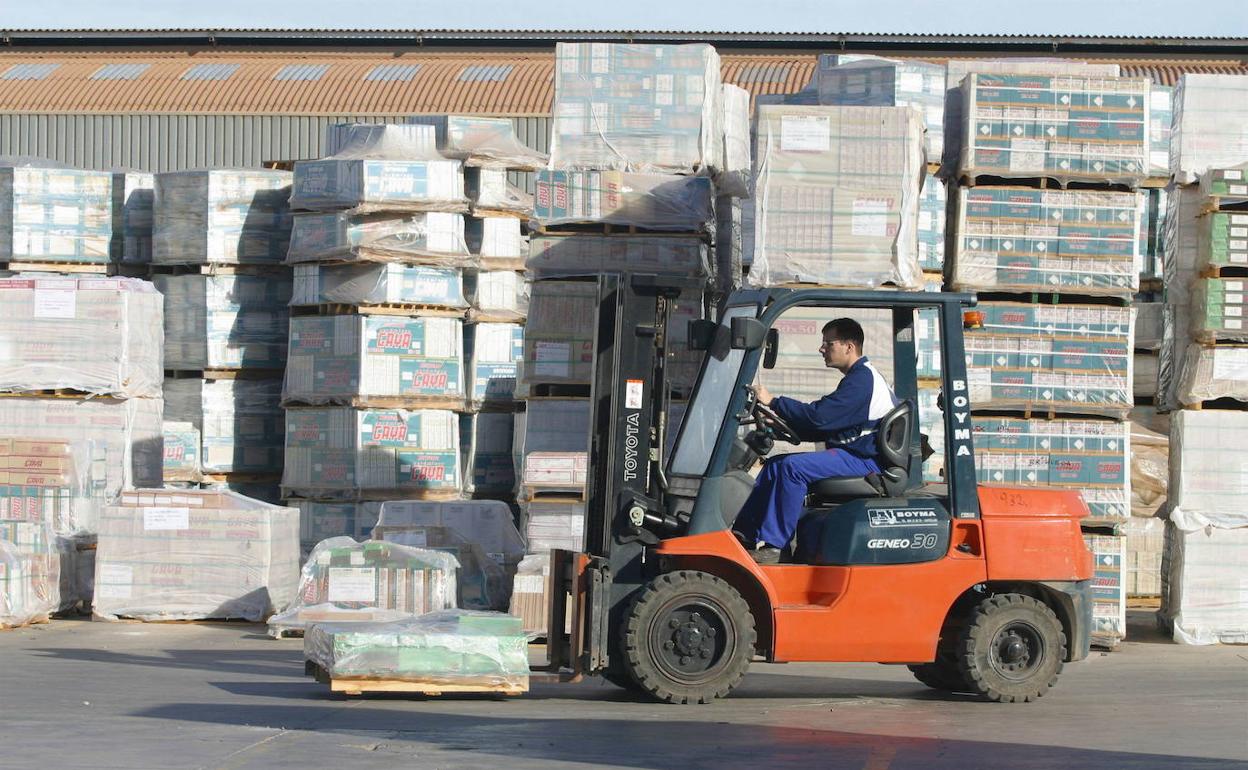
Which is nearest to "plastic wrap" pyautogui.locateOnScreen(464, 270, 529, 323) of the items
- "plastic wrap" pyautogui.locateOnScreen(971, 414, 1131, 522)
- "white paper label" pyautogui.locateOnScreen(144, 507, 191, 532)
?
"white paper label" pyautogui.locateOnScreen(144, 507, 191, 532)

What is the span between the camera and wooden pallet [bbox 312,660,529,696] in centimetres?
675

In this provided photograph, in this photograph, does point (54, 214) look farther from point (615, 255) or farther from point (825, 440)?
point (825, 440)

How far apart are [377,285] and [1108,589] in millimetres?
5067

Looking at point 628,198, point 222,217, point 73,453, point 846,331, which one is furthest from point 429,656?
point 222,217

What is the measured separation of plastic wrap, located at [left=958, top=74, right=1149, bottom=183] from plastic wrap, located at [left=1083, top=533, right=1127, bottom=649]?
2.04m

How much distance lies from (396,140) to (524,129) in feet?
34.3

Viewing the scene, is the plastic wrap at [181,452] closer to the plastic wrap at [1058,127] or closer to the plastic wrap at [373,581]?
the plastic wrap at [373,581]

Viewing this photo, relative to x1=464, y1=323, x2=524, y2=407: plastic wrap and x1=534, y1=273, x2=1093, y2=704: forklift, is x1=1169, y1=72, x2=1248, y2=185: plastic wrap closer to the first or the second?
x1=534, y1=273, x2=1093, y2=704: forklift

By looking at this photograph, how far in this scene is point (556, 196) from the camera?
31.8 ft

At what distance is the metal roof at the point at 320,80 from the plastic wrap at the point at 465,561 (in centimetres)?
1269

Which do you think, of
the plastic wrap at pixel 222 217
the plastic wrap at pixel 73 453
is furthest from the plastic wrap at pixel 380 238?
the plastic wrap at pixel 73 453

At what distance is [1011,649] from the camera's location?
6965 millimetres

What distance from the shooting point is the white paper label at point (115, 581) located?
10.0 metres

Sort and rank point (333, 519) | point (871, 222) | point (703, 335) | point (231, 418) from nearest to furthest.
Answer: point (703, 335)
point (871, 222)
point (333, 519)
point (231, 418)
